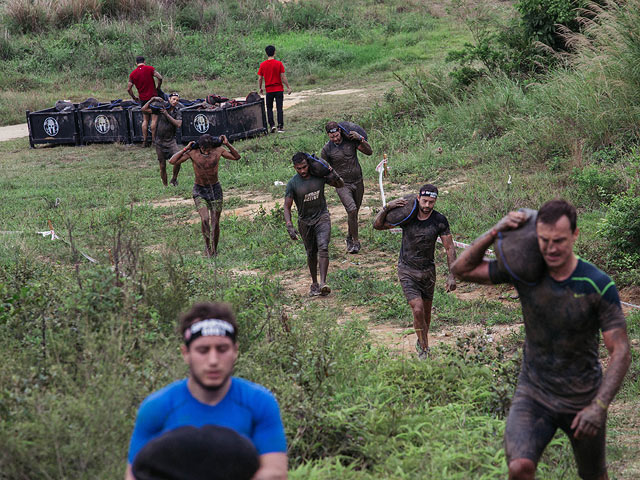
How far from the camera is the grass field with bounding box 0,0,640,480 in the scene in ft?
16.4

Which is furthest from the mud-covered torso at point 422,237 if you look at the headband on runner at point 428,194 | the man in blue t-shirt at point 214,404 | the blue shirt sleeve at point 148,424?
the blue shirt sleeve at point 148,424

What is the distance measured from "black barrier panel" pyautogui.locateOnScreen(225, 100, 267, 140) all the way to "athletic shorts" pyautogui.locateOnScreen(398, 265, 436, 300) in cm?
1173

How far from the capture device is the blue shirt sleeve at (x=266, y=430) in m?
3.38

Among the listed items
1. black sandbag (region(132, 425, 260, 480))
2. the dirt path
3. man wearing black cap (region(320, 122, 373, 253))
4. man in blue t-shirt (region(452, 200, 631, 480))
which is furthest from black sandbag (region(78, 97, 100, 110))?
black sandbag (region(132, 425, 260, 480))

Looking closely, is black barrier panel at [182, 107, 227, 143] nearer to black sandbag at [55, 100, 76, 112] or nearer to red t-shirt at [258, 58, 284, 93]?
red t-shirt at [258, 58, 284, 93]

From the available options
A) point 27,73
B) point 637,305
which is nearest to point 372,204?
point 637,305

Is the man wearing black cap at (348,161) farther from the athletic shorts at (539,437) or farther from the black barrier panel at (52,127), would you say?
the black barrier panel at (52,127)

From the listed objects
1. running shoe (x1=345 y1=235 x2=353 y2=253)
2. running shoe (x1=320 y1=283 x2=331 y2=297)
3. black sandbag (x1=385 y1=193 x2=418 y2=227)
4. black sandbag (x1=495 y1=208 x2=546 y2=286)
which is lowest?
running shoe (x1=320 y1=283 x2=331 y2=297)

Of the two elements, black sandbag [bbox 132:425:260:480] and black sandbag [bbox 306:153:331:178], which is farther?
black sandbag [bbox 306:153:331:178]

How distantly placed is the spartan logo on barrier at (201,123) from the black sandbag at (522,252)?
15095mm

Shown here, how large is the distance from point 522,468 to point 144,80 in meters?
16.7

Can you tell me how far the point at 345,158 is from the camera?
1167 cm

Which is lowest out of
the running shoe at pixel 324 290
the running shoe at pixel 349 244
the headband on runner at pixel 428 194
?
the running shoe at pixel 324 290

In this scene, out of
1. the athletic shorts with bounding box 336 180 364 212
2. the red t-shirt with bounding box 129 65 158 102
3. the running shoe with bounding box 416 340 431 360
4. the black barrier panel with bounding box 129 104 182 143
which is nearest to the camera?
the running shoe with bounding box 416 340 431 360
